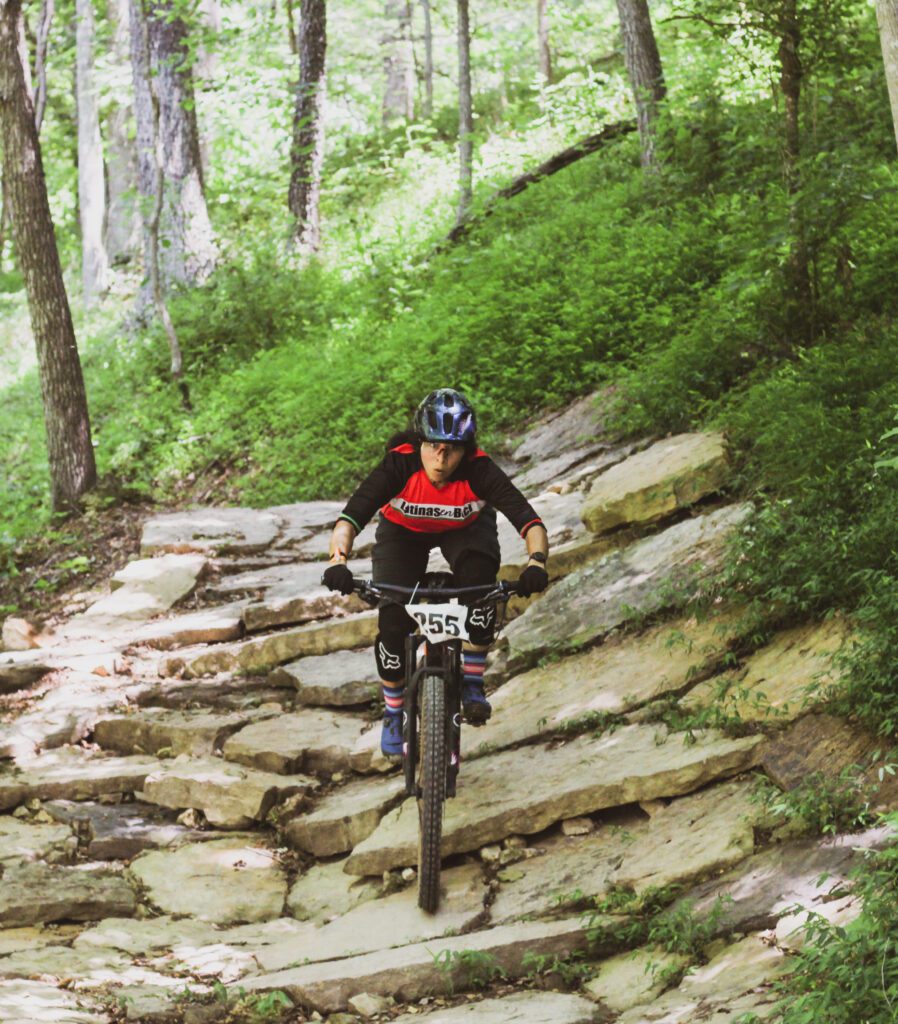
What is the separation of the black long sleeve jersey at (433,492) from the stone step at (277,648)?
119 inches

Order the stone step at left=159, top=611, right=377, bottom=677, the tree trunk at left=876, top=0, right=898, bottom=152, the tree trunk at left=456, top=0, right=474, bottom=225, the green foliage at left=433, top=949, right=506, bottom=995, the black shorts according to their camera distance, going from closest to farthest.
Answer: the green foliage at left=433, top=949, right=506, bottom=995 < the tree trunk at left=876, top=0, right=898, bottom=152 < the black shorts < the stone step at left=159, top=611, right=377, bottom=677 < the tree trunk at left=456, top=0, right=474, bottom=225

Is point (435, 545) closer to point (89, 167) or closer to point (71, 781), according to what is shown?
point (71, 781)

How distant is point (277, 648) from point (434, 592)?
380 cm

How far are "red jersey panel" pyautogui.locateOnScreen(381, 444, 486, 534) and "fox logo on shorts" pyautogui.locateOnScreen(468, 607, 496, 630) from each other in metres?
0.52

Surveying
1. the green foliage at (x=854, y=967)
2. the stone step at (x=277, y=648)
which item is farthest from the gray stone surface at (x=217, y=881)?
the green foliage at (x=854, y=967)

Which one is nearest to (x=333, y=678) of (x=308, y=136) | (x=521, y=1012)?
(x=521, y=1012)

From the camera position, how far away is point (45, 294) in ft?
43.6

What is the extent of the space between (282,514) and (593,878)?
7.47 metres

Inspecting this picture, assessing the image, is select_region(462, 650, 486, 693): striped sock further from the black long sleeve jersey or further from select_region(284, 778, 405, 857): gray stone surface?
select_region(284, 778, 405, 857): gray stone surface

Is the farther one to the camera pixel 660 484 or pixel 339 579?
pixel 660 484

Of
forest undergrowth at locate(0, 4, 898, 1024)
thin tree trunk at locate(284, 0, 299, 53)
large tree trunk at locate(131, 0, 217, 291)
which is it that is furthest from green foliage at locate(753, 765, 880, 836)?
thin tree trunk at locate(284, 0, 299, 53)

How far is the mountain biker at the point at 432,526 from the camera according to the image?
5891 millimetres

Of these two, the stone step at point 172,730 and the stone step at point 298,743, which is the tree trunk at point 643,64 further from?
the stone step at point 172,730

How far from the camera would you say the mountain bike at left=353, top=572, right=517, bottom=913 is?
541 cm
